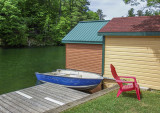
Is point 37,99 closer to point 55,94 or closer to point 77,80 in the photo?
point 55,94

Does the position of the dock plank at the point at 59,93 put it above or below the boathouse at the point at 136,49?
below

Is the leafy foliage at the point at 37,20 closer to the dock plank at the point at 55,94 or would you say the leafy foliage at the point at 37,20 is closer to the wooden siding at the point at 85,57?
the wooden siding at the point at 85,57

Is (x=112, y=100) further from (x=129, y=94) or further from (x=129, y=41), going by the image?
(x=129, y=41)

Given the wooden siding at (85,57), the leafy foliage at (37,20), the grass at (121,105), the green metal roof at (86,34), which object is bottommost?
the grass at (121,105)

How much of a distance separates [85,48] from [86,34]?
1.07 m

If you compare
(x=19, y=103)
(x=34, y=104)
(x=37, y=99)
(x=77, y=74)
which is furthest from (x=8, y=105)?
(x=77, y=74)

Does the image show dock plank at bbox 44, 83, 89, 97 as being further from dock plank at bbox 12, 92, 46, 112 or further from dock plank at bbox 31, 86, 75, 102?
dock plank at bbox 12, 92, 46, 112

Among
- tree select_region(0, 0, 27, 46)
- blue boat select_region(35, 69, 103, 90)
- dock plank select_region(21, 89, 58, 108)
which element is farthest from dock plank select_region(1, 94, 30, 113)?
tree select_region(0, 0, 27, 46)

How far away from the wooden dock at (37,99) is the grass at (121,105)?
4.36 ft

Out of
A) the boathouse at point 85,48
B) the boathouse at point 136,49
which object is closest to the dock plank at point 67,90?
the boathouse at point 136,49

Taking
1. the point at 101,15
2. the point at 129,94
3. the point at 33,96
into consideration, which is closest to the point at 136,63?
the point at 129,94

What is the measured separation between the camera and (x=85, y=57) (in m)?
11.6

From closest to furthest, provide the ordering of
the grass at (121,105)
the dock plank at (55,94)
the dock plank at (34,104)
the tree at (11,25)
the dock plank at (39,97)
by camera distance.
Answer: the grass at (121,105), the dock plank at (34,104), the dock plank at (39,97), the dock plank at (55,94), the tree at (11,25)

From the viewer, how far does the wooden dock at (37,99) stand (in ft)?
22.8
